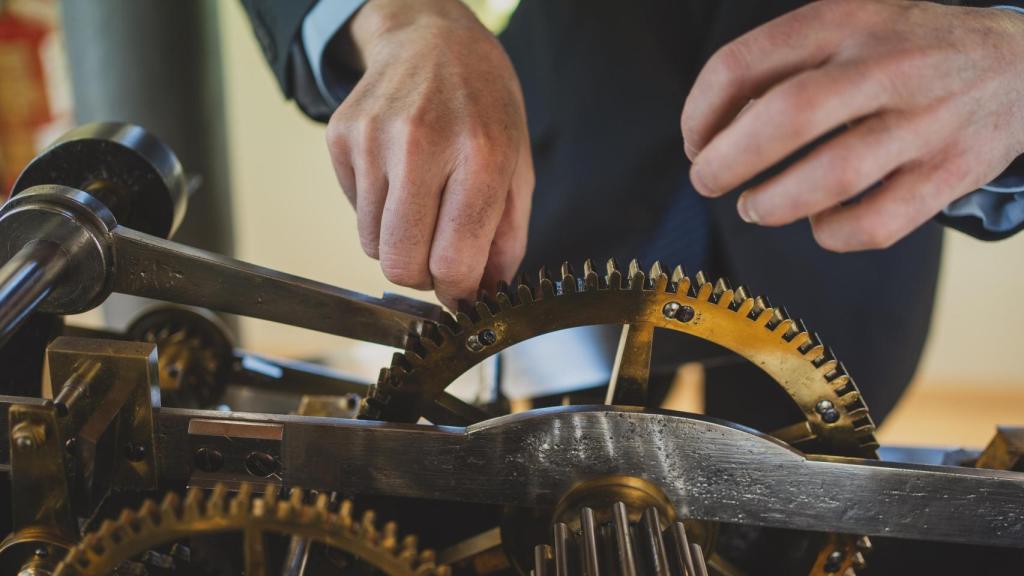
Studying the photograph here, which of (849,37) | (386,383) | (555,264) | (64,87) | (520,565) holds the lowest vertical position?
(520,565)

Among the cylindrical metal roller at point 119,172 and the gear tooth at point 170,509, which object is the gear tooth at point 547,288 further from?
the cylindrical metal roller at point 119,172

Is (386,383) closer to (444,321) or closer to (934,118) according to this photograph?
(444,321)

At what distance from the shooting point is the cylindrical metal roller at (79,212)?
1.75 feet

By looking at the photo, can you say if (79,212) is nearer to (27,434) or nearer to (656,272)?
(27,434)

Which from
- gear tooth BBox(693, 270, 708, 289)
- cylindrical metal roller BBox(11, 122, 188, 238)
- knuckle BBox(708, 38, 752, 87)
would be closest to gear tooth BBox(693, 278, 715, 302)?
gear tooth BBox(693, 270, 708, 289)

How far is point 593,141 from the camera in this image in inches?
41.4

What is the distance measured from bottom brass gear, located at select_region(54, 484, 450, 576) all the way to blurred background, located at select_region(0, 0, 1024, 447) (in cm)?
162

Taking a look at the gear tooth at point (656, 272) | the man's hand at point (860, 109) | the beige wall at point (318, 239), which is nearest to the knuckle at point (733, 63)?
the man's hand at point (860, 109)

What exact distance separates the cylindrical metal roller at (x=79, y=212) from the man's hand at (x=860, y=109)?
391 mm

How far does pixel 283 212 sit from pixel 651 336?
87.6 inches

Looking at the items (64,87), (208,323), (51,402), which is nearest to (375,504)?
(51,402)

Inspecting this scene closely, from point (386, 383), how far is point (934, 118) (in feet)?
1.17

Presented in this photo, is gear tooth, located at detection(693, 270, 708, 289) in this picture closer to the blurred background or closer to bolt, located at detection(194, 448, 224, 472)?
bolt, located at detection(194, 448, 224, 472)

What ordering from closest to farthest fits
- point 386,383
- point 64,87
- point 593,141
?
point 386,383, point 593,141, point 64,87
